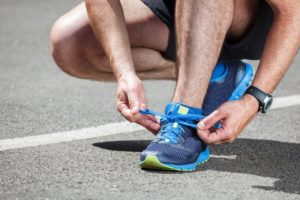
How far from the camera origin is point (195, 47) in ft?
10.0

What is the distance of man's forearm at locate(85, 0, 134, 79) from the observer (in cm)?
323

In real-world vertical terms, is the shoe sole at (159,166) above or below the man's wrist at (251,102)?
below

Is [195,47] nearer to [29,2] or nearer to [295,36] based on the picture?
[295,36]

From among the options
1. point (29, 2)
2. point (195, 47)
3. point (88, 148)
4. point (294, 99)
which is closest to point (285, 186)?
point (195, 47)

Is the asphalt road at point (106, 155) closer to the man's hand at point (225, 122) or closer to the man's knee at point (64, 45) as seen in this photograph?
the man's hand at point (225, 122)

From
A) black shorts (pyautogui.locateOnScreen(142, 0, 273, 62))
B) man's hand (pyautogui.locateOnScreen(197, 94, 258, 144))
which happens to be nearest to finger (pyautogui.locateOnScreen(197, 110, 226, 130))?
man's hand (pyautogui.locateOnScreen(197, 94, 258, 144))

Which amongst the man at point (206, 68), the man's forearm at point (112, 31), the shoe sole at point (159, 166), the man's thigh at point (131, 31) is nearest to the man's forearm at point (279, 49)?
the man at point (206, 68)

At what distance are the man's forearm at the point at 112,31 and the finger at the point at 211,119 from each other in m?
0.41

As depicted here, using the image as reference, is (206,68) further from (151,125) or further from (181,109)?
(151,125)

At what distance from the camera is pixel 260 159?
319 cm

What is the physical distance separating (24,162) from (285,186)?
38.7 inches

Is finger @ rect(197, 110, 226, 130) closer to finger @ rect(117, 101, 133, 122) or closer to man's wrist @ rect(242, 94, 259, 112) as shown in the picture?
man's wrist @ rect(242, 94, 259, 112)

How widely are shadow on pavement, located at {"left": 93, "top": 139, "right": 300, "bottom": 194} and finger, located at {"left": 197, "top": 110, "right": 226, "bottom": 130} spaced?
179 mm

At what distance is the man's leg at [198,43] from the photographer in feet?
10.0
